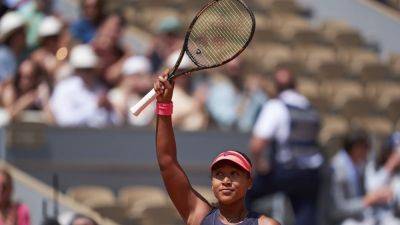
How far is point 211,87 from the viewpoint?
12789mm

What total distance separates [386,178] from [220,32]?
5370 millimetres

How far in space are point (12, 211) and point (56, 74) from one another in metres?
2.40

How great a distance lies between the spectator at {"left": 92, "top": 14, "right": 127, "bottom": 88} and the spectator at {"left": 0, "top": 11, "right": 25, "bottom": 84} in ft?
2.18

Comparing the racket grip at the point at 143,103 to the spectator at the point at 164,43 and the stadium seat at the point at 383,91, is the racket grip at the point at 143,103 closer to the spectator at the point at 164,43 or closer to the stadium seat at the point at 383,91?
the spectator at the point at 164,43

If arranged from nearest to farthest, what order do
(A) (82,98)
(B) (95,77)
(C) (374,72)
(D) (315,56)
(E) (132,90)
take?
(A) (82,98)
(B) (95,77)
(E) (132,90)
(D) (315,56)
(C) (374,72)

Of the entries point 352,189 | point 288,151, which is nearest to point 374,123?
point 352,189

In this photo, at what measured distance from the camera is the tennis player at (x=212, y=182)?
20.6 ft

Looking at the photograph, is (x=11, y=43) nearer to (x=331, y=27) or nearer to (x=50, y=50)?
(x=50, y=50)

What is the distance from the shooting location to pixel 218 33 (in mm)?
7000

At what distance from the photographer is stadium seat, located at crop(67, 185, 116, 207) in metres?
11.4

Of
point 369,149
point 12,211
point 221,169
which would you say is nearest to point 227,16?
point 221,169

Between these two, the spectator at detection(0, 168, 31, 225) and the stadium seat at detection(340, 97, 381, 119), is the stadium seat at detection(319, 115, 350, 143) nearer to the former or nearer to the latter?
the stadium seat at detection(340, 97, 381, 119)

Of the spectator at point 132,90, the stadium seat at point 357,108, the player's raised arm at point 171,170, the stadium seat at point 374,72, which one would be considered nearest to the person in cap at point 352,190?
the spectator at point 132,90

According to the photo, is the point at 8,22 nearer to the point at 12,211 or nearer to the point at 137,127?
the point at 137,127
